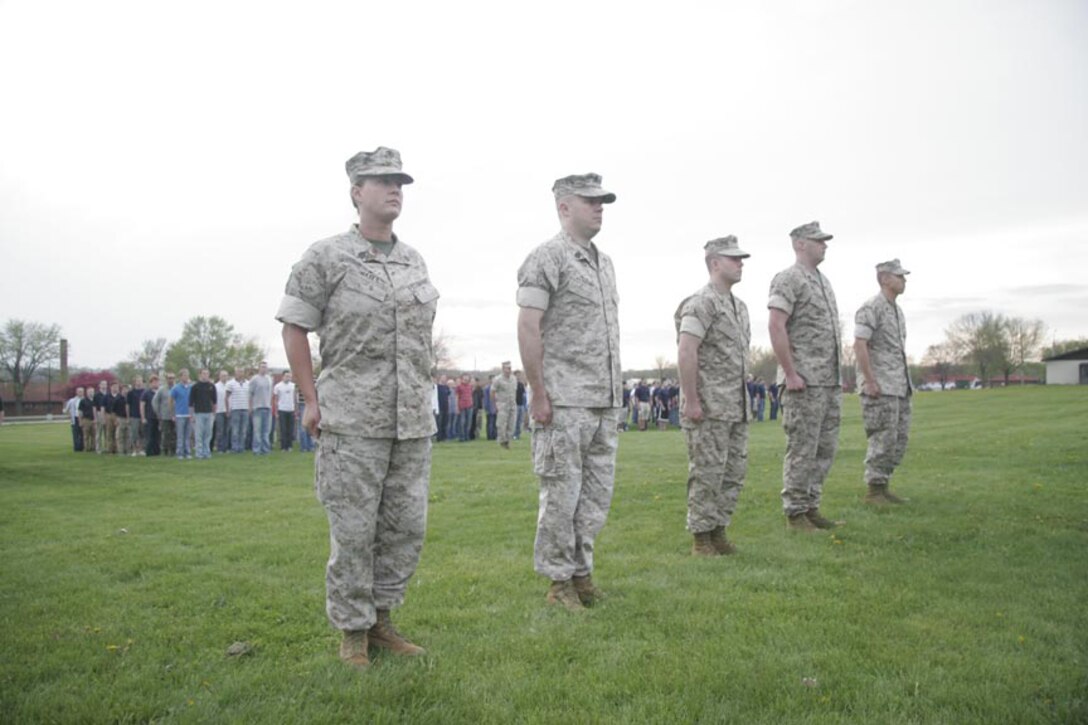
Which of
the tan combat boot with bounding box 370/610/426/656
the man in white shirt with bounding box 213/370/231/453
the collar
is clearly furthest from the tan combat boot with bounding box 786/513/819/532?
the man in white shirt with bounding box 213/370/231/453

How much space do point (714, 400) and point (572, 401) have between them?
1962 millimetres

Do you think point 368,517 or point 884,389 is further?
point 884,389

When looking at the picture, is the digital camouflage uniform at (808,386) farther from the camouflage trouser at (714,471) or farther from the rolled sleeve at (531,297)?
the rolled sleeve at (531,297)

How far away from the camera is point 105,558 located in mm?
6789

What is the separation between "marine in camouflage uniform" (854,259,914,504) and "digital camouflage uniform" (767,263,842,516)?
3.91 ft

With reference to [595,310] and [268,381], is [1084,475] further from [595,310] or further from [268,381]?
[268,381]

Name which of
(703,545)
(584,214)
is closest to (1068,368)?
(703,545)

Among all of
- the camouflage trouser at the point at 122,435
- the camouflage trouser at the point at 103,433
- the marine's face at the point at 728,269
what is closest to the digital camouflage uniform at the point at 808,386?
the marine's face at the point at 728,269

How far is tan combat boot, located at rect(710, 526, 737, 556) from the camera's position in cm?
656

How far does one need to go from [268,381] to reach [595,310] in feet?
56.3

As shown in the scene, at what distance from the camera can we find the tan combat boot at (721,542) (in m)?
6.56

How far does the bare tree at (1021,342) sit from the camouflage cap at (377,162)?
90.8 m

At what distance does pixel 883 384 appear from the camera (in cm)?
885

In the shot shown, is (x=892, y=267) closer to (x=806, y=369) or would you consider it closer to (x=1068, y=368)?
(x=806, y=369)
